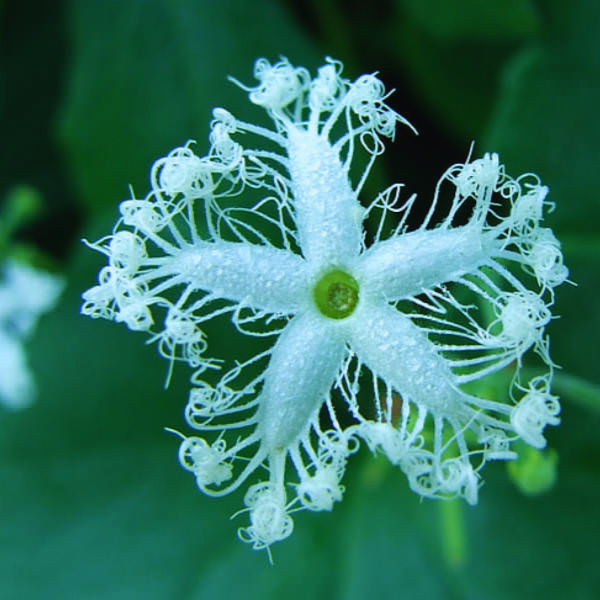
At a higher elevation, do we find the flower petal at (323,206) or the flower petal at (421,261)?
the flower petal at (323,206)

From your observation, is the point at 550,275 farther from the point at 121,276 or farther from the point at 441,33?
the point at 441,33

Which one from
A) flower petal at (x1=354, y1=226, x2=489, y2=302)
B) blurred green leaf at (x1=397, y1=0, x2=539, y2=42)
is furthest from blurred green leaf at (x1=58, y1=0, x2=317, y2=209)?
flower petal at (x1=354, y1=226, x2=489, y2=302)

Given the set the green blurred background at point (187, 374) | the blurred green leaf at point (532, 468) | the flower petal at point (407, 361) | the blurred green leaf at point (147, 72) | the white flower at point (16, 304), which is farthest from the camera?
the white flower at point (16, 304)

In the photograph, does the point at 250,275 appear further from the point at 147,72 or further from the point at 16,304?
the point at 16,304

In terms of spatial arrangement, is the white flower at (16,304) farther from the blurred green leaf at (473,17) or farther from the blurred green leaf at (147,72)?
the blurred green leaf at (473,17)

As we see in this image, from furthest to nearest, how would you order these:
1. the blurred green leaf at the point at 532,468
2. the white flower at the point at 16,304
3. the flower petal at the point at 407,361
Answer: the white flower at the point at 16,304 < the blurred green leaf at the point at 532,468 < the flower petal at the point at 407,361

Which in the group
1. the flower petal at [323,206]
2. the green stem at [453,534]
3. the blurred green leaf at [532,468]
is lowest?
the blurred green leaf at [532,468]

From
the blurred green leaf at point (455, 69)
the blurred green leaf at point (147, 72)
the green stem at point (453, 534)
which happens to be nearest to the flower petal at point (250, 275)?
the green stem at point (453, 534)
